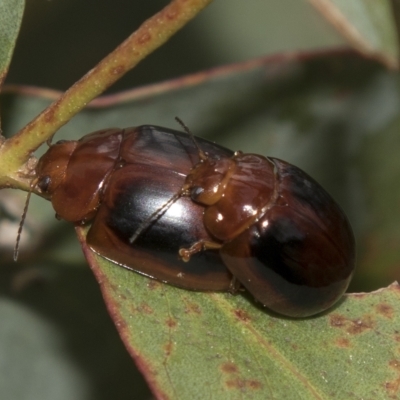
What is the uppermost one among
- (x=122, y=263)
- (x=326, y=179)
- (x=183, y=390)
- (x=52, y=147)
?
(x=52, y=147)

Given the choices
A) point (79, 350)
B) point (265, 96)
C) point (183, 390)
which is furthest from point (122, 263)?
point (265, 96)

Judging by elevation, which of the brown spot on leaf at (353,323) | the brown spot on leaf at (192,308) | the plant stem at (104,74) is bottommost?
the brown spot on leaf at (353,323)

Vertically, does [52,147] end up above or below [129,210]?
above

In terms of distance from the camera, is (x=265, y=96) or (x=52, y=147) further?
(x=265, y=96)

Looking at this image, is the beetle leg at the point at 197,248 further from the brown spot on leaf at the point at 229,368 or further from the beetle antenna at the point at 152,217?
the brown spot on leaf at the point at 229,368

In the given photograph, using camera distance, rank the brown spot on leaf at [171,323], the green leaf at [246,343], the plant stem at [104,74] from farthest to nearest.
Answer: the brown spot on leaf at [171,323] → the green leaf at [246,343] → the plant stem at [104,74]

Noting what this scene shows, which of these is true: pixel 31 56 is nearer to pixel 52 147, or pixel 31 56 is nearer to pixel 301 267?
pixel 52 147

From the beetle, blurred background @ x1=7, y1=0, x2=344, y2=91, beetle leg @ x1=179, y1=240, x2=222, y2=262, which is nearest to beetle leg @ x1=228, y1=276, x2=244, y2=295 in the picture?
the beetle

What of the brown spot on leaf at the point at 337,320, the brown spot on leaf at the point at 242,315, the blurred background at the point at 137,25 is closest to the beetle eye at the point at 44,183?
the brown spot on leaf at the point at 242,315
